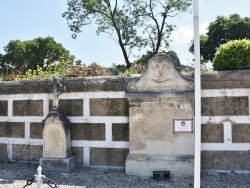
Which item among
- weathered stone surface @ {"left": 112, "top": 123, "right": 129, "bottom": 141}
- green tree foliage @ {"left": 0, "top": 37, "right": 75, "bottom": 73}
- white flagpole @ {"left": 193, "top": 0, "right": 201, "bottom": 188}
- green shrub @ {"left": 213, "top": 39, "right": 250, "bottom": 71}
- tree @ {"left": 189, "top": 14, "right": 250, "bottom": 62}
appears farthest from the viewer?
green tree foliage @ {"left": 0, "top": 37, "right": 75, "bottom": 73}

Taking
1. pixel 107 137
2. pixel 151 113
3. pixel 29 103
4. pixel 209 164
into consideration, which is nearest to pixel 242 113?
pixel 209 164

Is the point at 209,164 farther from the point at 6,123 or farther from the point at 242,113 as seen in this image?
the point at 6,123

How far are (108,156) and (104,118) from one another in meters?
0.96

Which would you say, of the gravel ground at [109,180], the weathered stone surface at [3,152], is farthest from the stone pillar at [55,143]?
the weathered stone surface at [3,152]

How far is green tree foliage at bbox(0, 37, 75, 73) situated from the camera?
41938mm

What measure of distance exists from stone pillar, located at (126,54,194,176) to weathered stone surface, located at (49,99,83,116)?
1.47 meters

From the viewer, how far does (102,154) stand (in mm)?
7375

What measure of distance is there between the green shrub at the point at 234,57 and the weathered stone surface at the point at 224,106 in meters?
0.79

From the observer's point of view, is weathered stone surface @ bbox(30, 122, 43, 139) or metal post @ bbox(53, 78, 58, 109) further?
weathered stone surface @ bbox(30, 122, 43, 139)

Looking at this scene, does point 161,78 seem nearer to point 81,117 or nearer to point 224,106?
point 224,106

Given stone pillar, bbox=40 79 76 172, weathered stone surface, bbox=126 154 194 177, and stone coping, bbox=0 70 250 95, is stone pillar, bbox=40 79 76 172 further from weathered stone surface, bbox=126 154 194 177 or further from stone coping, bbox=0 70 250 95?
weathered stone surface, bbox=126 154 194 177

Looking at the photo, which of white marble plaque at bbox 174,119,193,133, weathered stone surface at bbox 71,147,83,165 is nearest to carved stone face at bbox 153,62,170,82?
white marble plaque at bbox 174,119,193,133

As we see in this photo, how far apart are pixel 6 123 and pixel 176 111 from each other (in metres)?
4.86

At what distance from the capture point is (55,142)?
7.12m
